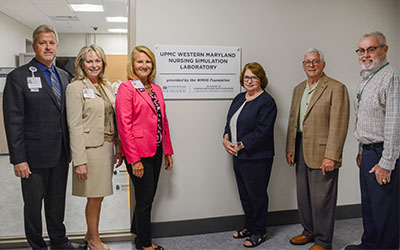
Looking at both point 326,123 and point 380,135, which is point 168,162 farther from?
point 380,135

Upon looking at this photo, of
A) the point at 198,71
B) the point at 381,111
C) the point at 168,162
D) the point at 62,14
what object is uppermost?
the point at 62,14

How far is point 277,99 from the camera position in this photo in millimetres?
2645

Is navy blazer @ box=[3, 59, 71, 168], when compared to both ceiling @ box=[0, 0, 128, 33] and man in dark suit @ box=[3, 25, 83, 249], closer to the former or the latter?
man in dark suit @ box=[3, 25, 83, 249]

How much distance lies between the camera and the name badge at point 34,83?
6.02 feet

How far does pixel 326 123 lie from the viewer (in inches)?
82.9

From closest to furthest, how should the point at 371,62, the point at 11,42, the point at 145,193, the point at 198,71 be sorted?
1. the point at 371,62
2. the point at 145,193
3. the point at 198,71
4. the point at 11,42

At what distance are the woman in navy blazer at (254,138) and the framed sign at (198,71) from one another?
19 cm

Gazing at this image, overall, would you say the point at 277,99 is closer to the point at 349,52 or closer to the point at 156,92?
the point at 349,52

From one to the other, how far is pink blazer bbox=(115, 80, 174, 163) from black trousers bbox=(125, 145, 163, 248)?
0.29 ft

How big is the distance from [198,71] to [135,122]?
749 millimetres

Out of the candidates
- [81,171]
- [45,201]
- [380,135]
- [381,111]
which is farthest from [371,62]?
[45,201]

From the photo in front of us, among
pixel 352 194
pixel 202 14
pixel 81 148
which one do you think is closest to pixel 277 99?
pixel 202 14

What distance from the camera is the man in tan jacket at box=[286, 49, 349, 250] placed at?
2047mm

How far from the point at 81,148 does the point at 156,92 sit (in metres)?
0.65
